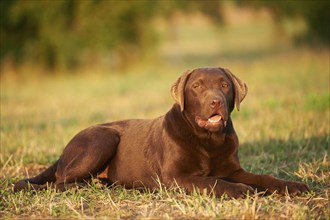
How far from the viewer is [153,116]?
1170 centimetres

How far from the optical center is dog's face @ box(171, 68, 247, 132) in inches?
225

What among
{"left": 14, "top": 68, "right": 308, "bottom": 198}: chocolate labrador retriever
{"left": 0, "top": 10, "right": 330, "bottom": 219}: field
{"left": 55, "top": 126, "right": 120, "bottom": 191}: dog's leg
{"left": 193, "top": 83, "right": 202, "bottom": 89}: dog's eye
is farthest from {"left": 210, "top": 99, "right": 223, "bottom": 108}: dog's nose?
{"left": 55, "top": 126, "right": 120, "bottom": 191}: dog's leg

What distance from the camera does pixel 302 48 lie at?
2642cm

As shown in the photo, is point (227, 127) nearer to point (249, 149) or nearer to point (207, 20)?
point (249, 149)

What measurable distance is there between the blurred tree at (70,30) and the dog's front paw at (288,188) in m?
17.7

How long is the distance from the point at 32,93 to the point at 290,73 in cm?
780

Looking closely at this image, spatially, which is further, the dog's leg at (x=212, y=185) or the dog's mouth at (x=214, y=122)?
the dog's mouth at (x=214, y=122)

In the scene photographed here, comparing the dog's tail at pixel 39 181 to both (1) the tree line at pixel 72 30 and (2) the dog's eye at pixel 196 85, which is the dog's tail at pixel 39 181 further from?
(1) the tree line at pixel 72 30

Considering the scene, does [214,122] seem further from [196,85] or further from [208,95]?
[196,85]

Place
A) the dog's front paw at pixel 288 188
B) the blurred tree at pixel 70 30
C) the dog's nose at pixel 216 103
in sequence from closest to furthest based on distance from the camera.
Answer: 1. the dog's front paw at pixel 288 188
2. the dog's nose at pixel 216 103
3. the blurred tree at pixel 70 30

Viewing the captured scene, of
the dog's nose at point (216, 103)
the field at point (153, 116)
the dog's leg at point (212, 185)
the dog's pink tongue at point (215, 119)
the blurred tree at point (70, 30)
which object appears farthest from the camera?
the blurred tree at point (70, 30)

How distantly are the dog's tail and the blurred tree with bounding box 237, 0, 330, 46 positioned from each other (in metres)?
20.3

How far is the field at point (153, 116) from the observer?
201 inches

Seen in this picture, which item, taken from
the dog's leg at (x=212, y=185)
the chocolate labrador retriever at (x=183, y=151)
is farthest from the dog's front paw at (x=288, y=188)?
the dog's leg at (x=212, y=185)
